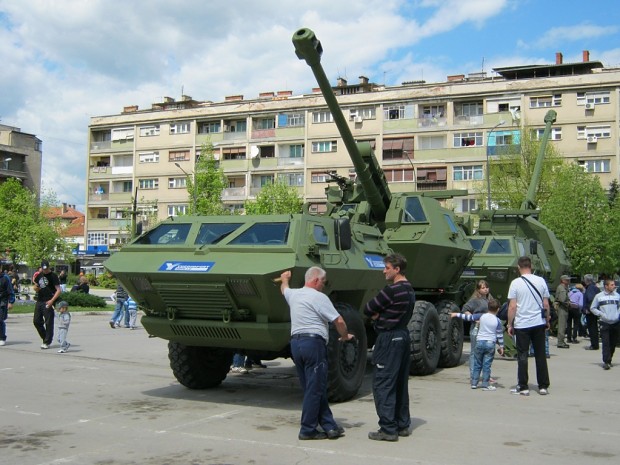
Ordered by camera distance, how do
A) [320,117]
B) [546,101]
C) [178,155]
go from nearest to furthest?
[546,101] < [320,117] < [178,155]

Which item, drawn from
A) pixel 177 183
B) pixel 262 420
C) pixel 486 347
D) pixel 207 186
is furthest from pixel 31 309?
pixel 177 183

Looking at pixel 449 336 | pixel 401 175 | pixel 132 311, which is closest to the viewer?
pixel 449 336

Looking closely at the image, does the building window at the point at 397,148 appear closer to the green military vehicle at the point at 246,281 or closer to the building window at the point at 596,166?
the building window at the point at 596,166

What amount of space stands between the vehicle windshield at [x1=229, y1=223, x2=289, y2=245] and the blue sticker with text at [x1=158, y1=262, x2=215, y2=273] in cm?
53

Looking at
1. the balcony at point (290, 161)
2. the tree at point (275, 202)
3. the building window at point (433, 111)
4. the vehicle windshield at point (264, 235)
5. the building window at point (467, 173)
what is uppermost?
the building window at point (433, 111)

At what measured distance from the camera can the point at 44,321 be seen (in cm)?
1411

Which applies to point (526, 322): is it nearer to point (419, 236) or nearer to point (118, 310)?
point (419, 236)

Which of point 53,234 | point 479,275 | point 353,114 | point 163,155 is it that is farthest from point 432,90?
point 479,275

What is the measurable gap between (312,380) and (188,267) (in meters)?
2.28

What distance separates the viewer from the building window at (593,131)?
148 feet

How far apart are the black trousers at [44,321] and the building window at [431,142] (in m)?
37.5

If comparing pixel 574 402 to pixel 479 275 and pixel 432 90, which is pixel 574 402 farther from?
pixel 432 90

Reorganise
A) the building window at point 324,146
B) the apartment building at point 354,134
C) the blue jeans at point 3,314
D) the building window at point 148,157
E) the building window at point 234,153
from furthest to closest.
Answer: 1. the building window at point 148,157
2. the building window at point 234,153
3. the building window at point 324,146
4. the apartment building at point 354,134
5. the blue jeans at point 3,314

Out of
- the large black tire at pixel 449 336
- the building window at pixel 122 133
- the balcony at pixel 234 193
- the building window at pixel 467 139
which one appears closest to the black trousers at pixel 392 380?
the large black tire at pixel 449 336
